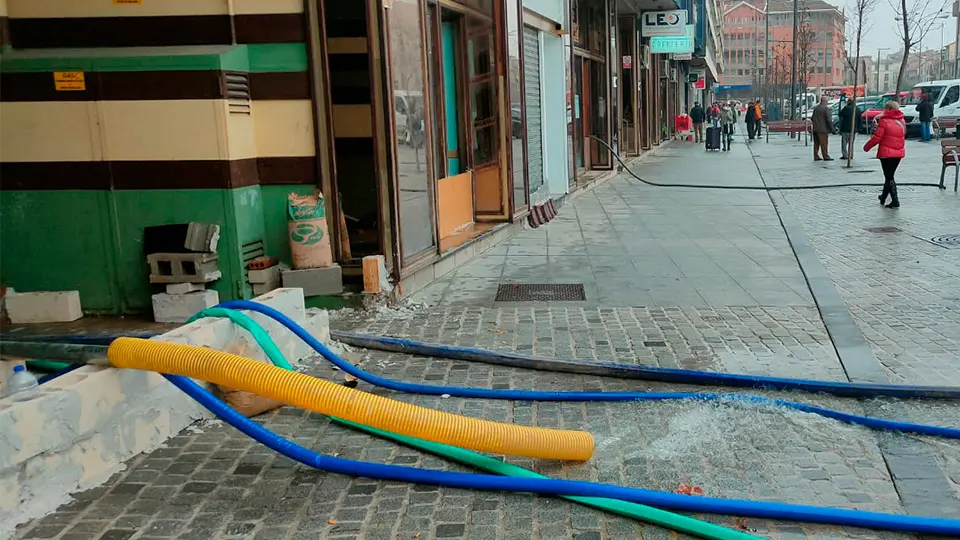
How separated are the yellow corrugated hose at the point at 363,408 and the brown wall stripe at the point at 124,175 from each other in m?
3.10

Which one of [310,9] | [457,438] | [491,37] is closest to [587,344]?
[457,438]

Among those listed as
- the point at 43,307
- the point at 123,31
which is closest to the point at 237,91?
the point at 123,31

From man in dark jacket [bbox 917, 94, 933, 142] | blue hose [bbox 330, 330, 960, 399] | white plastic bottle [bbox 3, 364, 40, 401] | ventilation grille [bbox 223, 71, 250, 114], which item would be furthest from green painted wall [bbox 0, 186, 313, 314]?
man in dark jacket [bbox 917, 94, 933, 142]

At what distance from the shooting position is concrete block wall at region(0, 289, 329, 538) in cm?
360

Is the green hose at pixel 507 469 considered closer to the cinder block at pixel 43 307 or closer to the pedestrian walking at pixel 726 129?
the cinder block at pixel 43 307

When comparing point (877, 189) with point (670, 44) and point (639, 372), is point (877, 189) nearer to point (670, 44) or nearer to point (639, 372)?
point (670, 44)

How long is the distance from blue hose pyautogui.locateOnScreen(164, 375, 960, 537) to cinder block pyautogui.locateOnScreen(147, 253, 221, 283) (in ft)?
9.26

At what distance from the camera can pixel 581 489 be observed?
11.9ft

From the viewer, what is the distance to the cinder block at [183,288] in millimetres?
6914

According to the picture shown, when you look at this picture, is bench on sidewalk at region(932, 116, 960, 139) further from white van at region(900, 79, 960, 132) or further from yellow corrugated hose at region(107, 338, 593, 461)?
yellow corrugated hose at region(107, 338, 593, 461)

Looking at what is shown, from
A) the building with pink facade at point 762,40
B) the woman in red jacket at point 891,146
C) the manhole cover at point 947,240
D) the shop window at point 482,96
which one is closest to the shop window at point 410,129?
the shop window at point 482,96

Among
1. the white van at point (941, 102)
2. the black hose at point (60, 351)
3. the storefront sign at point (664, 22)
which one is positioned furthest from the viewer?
the white van at point (941, 102)

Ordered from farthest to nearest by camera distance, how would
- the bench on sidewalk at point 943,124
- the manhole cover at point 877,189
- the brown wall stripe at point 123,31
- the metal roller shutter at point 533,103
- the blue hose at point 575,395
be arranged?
the bench on sidewalk at point 943,124 → the manhole cover at point 877,189 → the metal roller shutter at point 533,103 → the brown wall stripe at point 123,31 → the blue hose at point 575,395

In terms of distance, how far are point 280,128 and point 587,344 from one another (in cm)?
326
